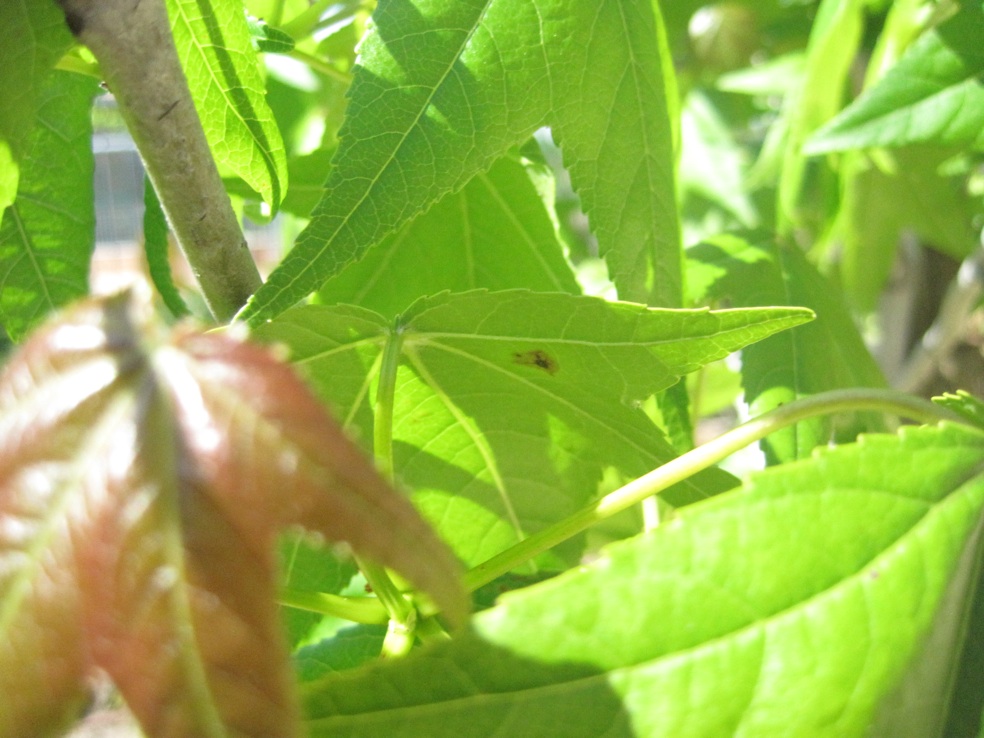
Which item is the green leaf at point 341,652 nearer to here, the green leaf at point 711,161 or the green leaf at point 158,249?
the green leaf at point 158,249

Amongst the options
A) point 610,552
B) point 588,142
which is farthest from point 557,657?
point 588,142

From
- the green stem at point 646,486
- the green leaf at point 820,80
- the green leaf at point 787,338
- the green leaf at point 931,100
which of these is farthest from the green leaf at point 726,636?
the green leaf at point 820,80

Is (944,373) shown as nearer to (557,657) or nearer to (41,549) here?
(557,657)

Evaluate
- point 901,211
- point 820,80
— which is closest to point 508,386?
point 820,80

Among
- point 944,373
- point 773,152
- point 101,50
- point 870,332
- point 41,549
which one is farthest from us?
point 870,332

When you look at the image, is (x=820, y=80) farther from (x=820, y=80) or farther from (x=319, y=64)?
(x=319, y=64)
